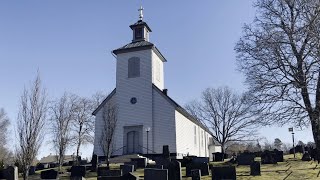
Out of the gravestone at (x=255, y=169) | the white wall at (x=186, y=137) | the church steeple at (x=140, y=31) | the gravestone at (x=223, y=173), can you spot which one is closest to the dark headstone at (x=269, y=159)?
the gravestone at (x=255, y=169)

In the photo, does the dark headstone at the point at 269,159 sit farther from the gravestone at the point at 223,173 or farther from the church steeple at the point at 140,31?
the church steeple at the point at 140,31

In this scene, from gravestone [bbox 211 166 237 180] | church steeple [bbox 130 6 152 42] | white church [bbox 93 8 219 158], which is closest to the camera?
gravestone [bbox 211 166 237 180]

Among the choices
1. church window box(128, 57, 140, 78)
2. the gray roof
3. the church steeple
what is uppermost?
the church steeple

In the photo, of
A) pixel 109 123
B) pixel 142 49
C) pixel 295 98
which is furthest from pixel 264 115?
pixel 142 49

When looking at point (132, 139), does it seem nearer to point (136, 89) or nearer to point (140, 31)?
point (136, 89)

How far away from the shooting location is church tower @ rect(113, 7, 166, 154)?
3262 centimetres

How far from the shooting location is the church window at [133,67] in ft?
113

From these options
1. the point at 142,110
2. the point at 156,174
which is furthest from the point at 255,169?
the point at 142,110

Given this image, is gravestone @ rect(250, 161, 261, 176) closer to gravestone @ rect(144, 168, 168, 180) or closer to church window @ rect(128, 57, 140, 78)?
gravestone @ rect(144, 168, 168, 180)

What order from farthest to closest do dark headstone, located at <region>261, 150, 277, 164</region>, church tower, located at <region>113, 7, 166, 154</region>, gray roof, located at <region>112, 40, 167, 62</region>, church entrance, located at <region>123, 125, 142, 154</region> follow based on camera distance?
gray roof, located at <region>112, 40, 167, 62</region> < church tower, located at <region>113, 7, 166, 154</region> < church entrance, located at <region>123, 125, 142, 154</region> < dark headstone, located at <region>261, 150, 277, 164</region>

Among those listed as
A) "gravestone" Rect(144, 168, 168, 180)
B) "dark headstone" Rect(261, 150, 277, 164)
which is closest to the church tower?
"dark headstone" Rect(261, 150, 277, 164)

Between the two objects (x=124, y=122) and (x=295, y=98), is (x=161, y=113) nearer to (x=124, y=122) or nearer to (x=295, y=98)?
(x=124, y=122)

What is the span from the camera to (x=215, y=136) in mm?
54125

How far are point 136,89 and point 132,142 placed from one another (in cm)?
516
